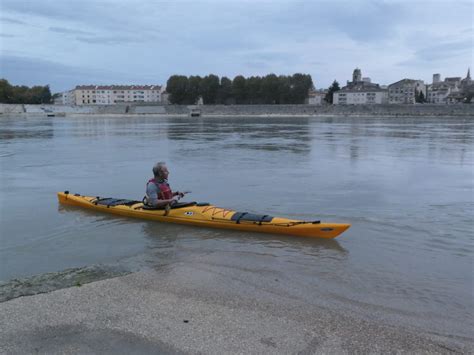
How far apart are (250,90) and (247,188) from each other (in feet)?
341

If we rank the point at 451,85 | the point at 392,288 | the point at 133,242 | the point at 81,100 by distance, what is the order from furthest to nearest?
the point at 81,100 < the point at 451,85 < the point at 133,242 < the point at 392,288

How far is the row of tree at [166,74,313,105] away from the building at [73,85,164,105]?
48912 millimetres

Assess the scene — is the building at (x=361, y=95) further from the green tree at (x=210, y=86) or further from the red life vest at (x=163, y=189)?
the red life vest at (x=163, y=189)

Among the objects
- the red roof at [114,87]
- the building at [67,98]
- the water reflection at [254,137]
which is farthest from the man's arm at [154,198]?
the building at [67,98]

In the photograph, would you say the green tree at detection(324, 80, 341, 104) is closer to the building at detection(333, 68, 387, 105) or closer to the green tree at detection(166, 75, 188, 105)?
the building at detection(333, 68, 387, 105)

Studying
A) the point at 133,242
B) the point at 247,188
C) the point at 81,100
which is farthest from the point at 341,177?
the point at 81,100

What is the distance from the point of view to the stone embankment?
91.6 meters

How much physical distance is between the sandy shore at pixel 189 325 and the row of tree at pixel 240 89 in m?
110

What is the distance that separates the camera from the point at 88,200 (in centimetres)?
998

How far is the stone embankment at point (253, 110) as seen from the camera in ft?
300

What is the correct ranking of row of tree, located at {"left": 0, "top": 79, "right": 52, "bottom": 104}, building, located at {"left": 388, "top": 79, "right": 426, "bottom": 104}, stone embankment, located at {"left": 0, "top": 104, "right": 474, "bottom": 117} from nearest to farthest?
stone embankment, located at {"left": 0, "top": 104, "right": 474, "bottom": 117}, row of tree, located at {"left": 0, "top": 79, "right": 52, "bottom": 104}, building, located at {"left": 388, "top": 79, "right": 426, "bottom": 104}

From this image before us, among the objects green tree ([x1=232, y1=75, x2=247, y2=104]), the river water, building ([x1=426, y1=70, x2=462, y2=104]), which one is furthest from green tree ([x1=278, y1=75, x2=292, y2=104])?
the river water

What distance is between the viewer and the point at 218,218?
26.8 ft

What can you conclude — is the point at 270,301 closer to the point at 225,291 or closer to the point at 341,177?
the point at 225,291
